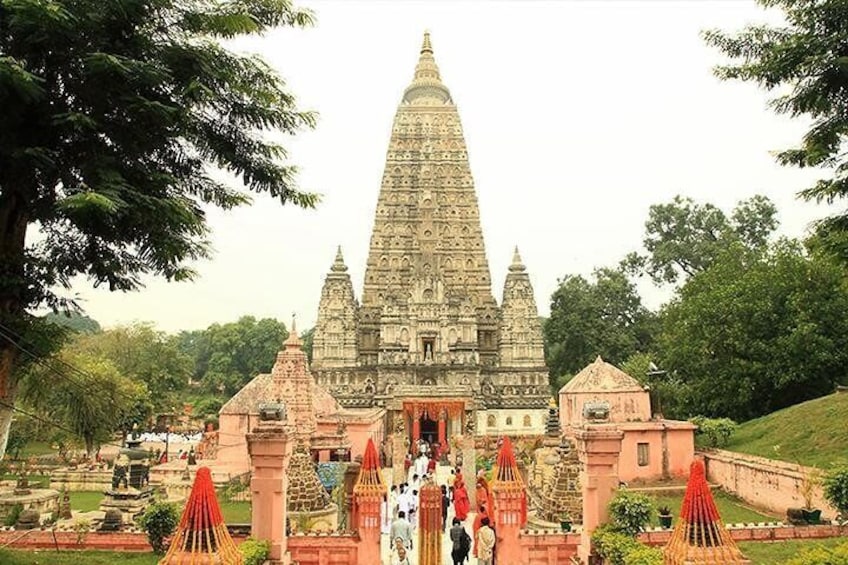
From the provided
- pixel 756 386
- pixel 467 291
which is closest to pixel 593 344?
pixel 467 291

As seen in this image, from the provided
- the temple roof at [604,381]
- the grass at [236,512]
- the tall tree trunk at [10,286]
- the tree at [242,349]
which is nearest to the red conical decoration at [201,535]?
the tall tree trunk at [10,286]

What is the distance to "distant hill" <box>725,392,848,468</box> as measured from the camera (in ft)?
68.9

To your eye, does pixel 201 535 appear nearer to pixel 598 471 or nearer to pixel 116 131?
pixel 116 131

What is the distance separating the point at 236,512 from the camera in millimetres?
19891

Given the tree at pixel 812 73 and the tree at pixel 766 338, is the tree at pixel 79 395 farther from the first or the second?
the tree at pixel 766 338

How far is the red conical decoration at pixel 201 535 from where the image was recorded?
8.35 meters

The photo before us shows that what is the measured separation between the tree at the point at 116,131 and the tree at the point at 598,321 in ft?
150

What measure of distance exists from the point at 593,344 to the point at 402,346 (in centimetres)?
1500

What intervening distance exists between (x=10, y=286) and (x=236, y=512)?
12.6 m

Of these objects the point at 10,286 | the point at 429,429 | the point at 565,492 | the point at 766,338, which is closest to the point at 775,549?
the point at 565,492

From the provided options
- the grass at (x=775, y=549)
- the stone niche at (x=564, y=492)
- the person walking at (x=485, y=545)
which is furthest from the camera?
the stone niche at (x=564, y=492)

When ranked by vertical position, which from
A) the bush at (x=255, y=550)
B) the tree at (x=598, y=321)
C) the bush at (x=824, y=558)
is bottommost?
the bush at (x=255, y=550)

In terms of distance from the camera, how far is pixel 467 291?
51.0m

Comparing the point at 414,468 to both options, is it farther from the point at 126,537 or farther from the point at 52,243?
the point at 52,243
